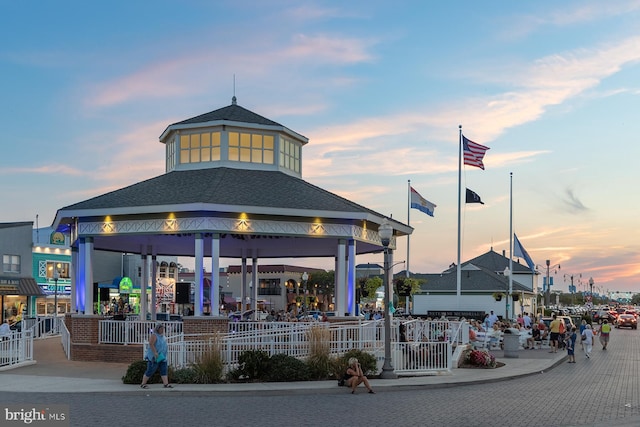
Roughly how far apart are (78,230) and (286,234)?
832 cm

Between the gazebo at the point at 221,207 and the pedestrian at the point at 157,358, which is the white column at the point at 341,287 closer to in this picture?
the gazebo at the point at 221,207

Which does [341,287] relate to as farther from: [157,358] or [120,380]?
[157,358]

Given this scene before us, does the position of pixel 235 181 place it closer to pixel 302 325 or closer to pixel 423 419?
pixel 302 325

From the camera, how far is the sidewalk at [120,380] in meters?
19.5

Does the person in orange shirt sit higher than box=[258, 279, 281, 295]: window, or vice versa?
the person in orange shirt

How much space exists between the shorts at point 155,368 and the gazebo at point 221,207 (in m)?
6.45

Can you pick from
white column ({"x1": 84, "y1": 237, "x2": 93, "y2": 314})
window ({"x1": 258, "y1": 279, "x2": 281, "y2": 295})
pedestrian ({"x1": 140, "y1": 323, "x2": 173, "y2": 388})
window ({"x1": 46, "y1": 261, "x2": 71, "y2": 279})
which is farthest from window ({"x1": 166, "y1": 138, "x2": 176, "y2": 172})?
window ({"x1": 258, "y1": 279, "x2": 281, "y2": 295})

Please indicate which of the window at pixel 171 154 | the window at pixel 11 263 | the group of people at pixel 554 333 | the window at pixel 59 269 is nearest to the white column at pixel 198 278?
the window at pixel 171 154

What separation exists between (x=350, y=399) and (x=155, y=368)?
5371mm

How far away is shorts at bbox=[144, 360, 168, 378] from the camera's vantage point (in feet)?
64.8

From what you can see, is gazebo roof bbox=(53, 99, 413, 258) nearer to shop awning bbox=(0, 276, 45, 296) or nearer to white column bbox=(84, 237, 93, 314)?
white column bbox=(84, 237, 93, 314)

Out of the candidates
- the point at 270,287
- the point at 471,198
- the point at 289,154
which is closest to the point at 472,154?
the point at 471,198

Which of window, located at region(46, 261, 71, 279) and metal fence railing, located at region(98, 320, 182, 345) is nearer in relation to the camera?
metal fence railing, located at region(98, 320, 182, 345)

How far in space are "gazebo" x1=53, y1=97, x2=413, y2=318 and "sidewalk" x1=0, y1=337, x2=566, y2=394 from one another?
3.31 metres
